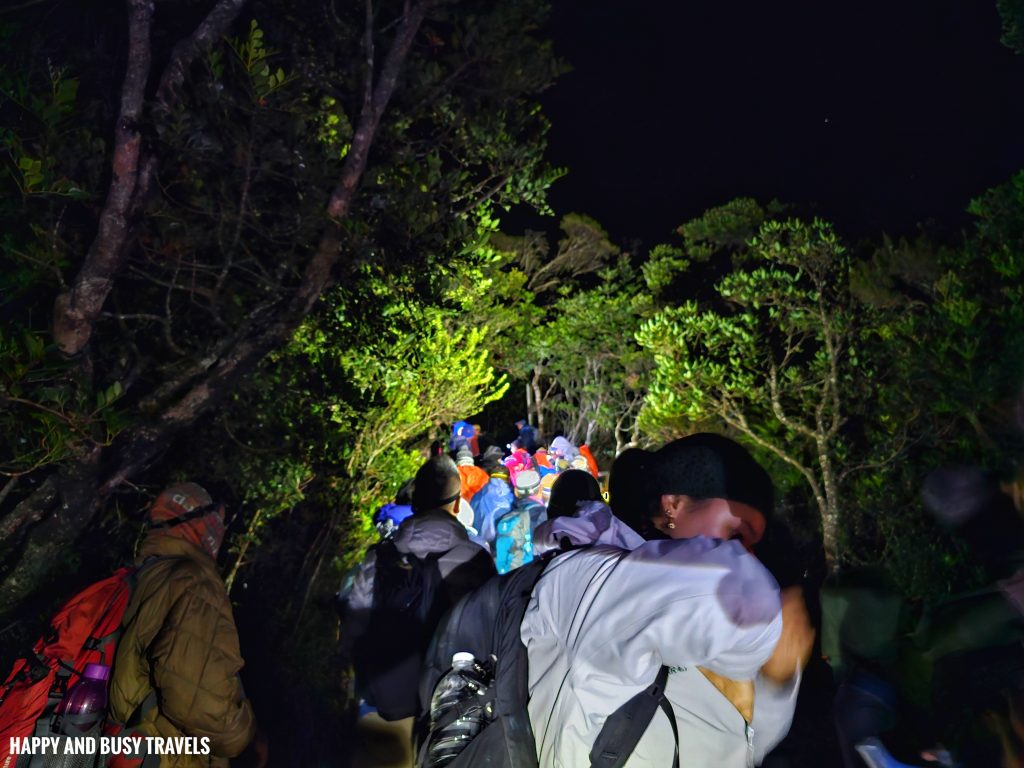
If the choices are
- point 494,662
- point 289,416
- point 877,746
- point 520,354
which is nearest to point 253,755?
point 494,662

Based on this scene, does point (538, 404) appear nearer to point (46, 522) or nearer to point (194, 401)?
point (194, 401)

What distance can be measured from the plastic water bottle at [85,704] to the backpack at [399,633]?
1.16 meters

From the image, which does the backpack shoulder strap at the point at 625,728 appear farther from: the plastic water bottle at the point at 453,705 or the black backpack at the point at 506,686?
the plastic water bottle at the point at 453,705

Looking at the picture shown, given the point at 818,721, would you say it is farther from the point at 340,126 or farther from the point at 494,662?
the point at 340,126

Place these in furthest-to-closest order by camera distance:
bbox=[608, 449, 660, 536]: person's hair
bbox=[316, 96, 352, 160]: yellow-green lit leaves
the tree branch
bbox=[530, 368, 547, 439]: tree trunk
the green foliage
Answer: bbox=[530, 368, 547, 439]: tree trunk, the green foliage, bbox=[316, 96, 352, 160]: yellow-green lit leaves, the tree branch, bbox=[608, 449, 660, 536]: person's hair

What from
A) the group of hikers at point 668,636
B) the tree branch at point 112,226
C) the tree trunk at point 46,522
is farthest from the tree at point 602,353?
the tree trunk at point 46,522

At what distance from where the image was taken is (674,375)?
1195 centimetres

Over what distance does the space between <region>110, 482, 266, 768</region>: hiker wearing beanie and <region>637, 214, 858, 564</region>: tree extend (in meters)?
9.61

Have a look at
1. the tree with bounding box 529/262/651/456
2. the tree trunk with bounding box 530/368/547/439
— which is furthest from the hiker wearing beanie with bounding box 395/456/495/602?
the tree trunk with bounding box 530/368/547/439

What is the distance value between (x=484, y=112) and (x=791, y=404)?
29.4ft

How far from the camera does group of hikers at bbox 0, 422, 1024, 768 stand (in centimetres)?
157

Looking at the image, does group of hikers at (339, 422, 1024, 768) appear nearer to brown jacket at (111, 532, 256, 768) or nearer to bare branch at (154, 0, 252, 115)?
brown jacket at (111, 532, 256, 768)

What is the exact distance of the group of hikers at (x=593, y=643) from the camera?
1566 millimetres

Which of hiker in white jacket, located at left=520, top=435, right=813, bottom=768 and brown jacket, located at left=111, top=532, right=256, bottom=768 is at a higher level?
hiker in white jacket, located at left=520, top=435, right=813, bottom=768
